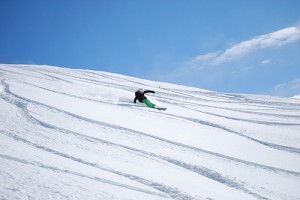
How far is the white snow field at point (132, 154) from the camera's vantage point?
2.95 metres

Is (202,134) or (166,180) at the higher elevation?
(202,134)

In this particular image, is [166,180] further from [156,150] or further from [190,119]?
[190,119]

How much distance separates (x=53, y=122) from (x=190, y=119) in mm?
3661

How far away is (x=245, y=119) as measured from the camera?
854 cm

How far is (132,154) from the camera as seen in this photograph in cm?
412

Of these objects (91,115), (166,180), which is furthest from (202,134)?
(166,180)

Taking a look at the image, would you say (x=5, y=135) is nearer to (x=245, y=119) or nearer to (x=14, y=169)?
(x=14, y=169)

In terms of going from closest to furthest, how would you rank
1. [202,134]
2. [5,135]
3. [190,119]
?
[5,135] → [202,134] → [190,119]

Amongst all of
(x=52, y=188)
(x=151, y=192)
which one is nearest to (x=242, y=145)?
(x=151, y=192)

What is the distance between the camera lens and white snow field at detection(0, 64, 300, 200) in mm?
2947

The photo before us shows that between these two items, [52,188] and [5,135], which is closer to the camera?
[52,188]

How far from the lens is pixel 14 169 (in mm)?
2936

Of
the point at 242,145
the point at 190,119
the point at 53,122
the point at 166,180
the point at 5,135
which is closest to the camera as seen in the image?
the point at 166,180

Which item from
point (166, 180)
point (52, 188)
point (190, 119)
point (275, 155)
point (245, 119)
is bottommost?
point (52, 188)
